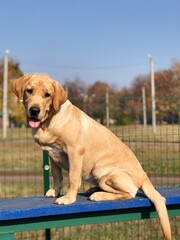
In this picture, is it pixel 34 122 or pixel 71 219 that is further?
pixel 71 219

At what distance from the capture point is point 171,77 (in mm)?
59625

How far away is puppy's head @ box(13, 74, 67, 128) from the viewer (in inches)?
154

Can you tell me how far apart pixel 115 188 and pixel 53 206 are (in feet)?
2.11

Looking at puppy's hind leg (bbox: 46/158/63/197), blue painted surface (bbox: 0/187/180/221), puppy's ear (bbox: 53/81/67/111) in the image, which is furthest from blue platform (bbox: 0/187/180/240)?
puppy's ear (bbox: 53/81/67/111)

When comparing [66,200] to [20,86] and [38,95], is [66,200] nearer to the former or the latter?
[38,95]

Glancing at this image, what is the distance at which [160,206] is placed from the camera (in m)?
4.24

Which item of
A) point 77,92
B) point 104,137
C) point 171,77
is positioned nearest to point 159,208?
point 104,137

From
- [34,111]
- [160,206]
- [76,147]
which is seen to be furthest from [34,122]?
[160,206]

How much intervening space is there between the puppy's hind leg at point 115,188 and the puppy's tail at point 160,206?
0.17 metres

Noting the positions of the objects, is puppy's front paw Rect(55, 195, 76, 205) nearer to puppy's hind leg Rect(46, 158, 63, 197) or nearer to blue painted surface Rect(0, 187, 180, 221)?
blue painted surface Rect(0, 187, 180, 221)

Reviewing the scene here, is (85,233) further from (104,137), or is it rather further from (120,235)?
(104,137)

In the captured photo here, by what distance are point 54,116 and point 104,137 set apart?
59 centimetres

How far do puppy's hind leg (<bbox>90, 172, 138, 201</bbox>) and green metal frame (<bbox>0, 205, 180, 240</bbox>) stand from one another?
161 millimetres

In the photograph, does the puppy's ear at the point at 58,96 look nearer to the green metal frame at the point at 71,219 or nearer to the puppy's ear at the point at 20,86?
the puppy's ear at the point at 20,86
